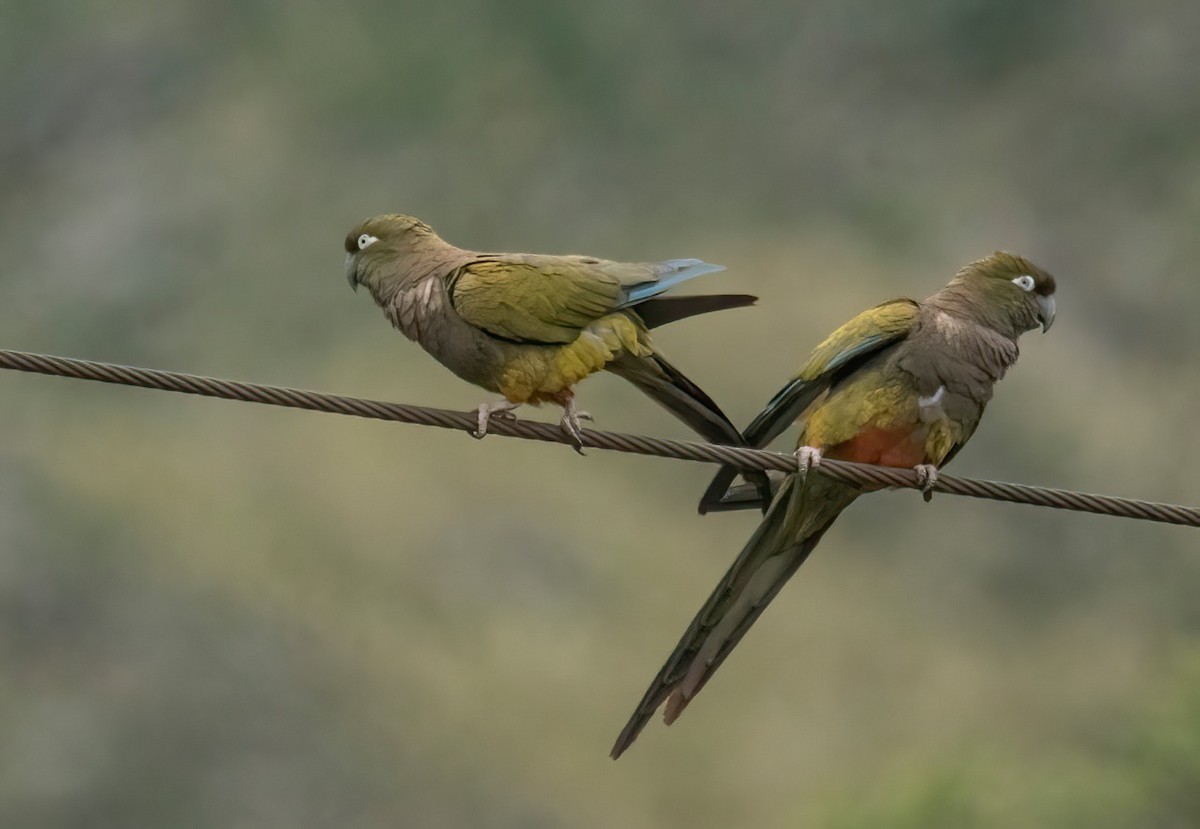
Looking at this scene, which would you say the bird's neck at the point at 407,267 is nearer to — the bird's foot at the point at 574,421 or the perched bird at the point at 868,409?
the bird's foot at the point at 574,421

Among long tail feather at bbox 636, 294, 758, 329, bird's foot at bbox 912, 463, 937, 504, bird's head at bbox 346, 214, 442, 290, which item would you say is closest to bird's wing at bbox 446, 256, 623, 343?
long tail feather at bbox 636, 294, 758, 329

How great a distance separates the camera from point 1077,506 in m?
4.43

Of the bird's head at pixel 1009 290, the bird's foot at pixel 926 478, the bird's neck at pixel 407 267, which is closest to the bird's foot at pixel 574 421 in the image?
the bird's neck at pixel 407 267

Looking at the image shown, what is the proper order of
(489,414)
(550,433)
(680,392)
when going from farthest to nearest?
1. (680,392)
2. (489,414)
3. (550,433)

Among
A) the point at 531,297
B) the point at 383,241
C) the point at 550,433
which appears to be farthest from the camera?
the point at 383,241

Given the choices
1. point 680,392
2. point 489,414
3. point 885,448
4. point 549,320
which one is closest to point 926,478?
point 885,448

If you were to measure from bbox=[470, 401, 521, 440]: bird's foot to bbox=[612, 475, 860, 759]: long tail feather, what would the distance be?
41.9 inches

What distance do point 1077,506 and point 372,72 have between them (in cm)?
2741

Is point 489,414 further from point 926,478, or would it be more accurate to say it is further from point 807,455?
point 926,478

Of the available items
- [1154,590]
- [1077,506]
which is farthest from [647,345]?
[1154,590]

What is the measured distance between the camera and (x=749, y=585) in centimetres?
577

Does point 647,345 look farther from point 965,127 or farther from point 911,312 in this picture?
point 965,127

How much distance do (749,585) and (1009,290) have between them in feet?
4.87

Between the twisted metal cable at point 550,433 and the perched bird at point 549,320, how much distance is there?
49 cm
